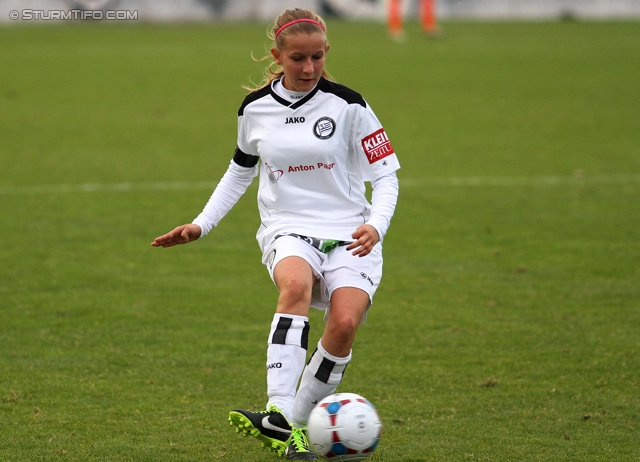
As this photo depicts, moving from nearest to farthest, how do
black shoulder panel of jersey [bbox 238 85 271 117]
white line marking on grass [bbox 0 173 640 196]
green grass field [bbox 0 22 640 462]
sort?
black shoulder panel of jersey [bbox 238 85 271 117] < green grass field [bbox 0 22 640 462] < white line marking on grass [bbox 0 173 640 196]

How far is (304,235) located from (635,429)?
1.77m

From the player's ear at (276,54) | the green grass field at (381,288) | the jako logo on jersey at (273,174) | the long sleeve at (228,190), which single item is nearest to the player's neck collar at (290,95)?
the player's ear at (276,54)

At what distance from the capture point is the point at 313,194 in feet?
13.8

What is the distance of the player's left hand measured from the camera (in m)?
3.77

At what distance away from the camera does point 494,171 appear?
1123cm

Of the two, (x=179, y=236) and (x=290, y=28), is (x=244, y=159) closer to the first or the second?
(x=179, y=236)

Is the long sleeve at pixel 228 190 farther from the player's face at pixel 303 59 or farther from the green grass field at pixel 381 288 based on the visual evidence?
the green grass field at pixel 381 288

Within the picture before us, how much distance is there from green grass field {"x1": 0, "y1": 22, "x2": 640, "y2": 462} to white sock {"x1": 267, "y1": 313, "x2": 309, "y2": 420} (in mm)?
398

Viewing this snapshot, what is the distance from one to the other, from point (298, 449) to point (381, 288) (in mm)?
3121

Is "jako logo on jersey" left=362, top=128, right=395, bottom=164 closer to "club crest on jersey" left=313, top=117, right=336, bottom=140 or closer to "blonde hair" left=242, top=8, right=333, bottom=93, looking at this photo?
"club crest on jersey" left=313, top=117, right=336, bottom=140

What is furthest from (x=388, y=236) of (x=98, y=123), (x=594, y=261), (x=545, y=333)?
(x=98, y=123)

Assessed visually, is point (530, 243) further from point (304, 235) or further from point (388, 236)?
point (304, 235)

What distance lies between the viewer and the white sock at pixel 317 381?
404 cm

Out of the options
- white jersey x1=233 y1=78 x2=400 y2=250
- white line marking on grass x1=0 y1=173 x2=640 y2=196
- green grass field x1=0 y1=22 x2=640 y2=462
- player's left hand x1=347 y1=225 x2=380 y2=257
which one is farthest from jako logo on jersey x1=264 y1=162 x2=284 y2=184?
white line marking on grass x1=0 y1=173 x2=640 y2=196
